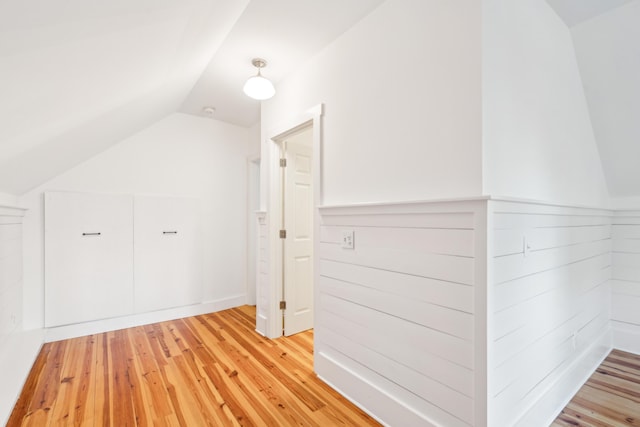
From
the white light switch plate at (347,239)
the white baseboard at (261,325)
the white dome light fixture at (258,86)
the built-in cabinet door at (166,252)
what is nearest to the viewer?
the white light switch plate at (347,239)

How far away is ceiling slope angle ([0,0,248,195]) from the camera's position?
965 mm

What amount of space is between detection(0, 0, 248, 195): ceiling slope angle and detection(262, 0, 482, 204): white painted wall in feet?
2.62

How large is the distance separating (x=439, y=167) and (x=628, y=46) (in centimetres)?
162

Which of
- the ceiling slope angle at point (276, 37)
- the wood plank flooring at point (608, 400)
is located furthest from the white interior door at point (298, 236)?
the wood plank flooring at point (608, 400)

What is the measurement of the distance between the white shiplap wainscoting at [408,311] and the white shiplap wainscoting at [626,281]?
2241mm

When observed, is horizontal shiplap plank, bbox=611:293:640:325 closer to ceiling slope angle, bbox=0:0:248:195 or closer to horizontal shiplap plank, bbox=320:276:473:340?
horizontal shiplap plank, bbox=320:276:473:340

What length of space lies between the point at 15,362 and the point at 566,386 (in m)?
3.85

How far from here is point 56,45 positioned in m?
1.05

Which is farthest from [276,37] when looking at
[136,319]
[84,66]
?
[136,319]

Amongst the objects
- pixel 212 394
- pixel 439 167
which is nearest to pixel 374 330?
pixel 439 167

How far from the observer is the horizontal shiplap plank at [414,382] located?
4.18 feet

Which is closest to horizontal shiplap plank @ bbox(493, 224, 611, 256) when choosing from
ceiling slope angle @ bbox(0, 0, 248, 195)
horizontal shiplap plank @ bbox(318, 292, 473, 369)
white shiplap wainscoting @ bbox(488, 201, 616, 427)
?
white shiplap wainscoting @ bbox(488, 201, 616, 427)

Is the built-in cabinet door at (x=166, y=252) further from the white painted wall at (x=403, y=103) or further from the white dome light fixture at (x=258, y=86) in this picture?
the white painted wall at (x=403, y=103)

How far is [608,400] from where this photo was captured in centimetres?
180
